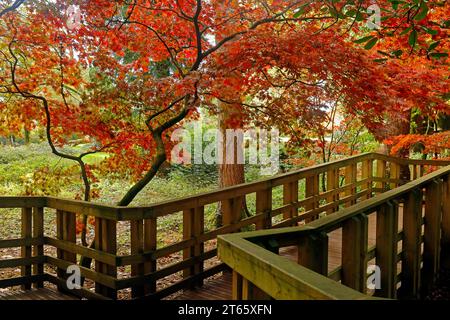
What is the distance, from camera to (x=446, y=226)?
4.56 metres

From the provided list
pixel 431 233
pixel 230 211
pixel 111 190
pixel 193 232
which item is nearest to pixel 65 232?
pixel 193 232

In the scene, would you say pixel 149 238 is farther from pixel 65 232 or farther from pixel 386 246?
pixel 386 246

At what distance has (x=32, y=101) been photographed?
20.3 feet

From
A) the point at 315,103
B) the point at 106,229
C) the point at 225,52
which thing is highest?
the point at 225,52

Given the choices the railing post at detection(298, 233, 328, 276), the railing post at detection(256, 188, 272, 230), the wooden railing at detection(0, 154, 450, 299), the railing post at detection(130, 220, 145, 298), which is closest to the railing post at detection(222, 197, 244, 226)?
the wooden railing at detection(0, 154, 450, 299)

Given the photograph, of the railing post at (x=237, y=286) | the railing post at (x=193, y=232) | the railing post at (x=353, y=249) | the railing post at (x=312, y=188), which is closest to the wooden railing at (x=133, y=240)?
the railing post at (x=193, y=232)

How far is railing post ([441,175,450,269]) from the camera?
4492mm

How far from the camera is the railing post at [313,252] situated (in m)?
1.91

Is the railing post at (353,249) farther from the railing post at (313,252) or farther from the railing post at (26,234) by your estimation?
the railing post at (26,234)
